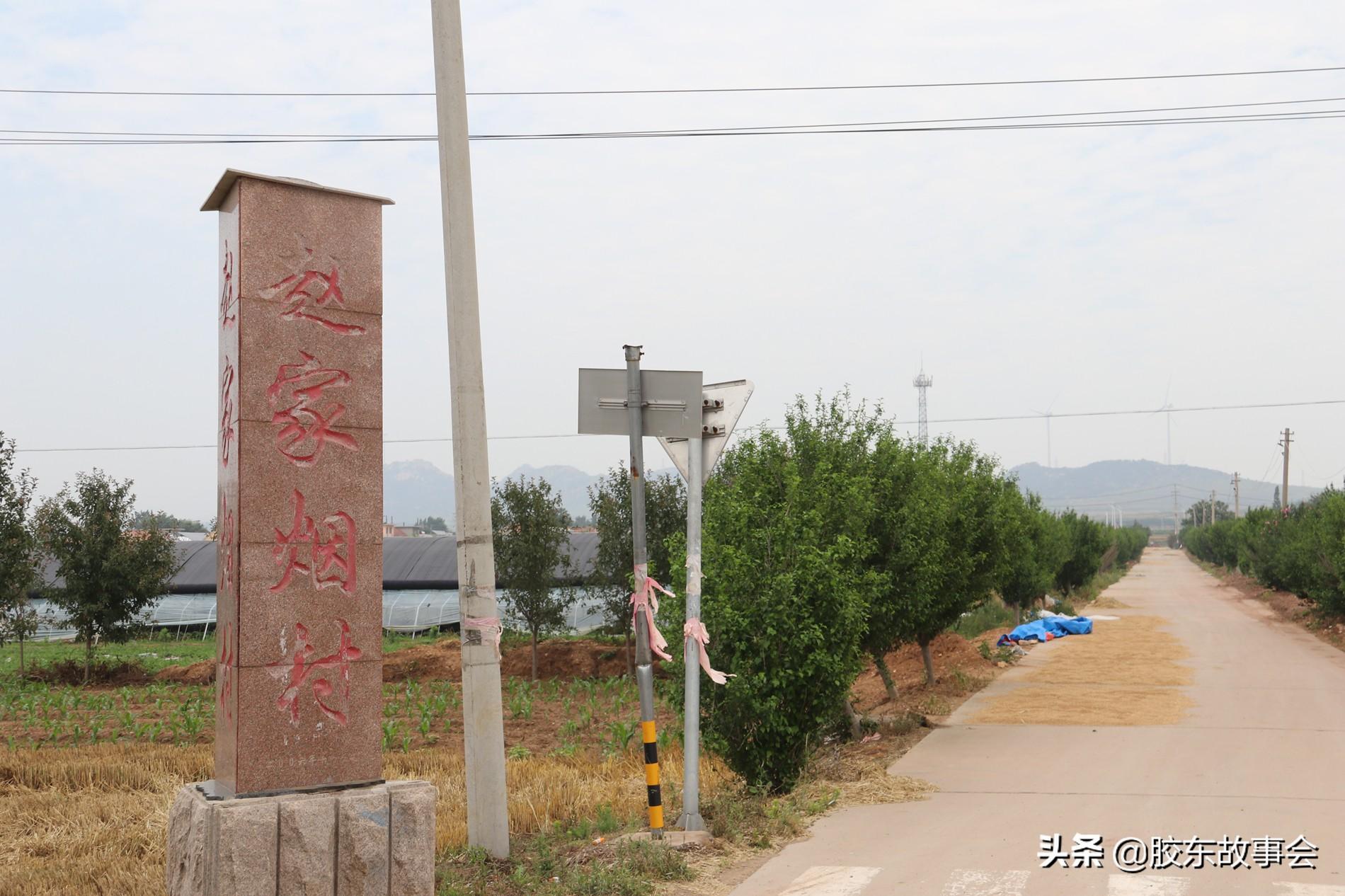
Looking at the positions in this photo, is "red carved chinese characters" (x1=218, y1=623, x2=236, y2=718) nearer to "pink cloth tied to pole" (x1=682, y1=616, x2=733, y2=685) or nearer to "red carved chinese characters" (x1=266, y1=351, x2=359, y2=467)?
"red carved chinese characters" (x1=266, y1=351, x2=359, y2=467)

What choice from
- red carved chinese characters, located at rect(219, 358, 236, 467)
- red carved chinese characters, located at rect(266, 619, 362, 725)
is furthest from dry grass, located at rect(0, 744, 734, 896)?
red carved chinese characters, located at rect(219, 358, 236, 467)

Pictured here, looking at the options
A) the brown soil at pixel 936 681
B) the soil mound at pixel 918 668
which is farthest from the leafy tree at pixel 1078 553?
the soil mound at pixel 918 668

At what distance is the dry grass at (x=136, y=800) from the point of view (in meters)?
7.22

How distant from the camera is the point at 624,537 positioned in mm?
26641

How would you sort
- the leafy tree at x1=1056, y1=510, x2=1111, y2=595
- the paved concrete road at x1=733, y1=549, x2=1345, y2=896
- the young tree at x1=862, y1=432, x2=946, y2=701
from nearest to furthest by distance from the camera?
the paved concrete road at x1=733, y1=549, x2=1345, y2=896 < the young tree at x1=862, y1=432, x2=946, y2=701 < the leafy tree at x1=1056, y1=510, x2=1111, y2=595

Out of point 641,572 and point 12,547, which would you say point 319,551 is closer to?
point 641,572

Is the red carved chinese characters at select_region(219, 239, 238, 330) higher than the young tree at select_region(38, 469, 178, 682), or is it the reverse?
the red carved chinese characters at select_region(219, 239, 238, 330)

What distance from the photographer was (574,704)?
2039cm

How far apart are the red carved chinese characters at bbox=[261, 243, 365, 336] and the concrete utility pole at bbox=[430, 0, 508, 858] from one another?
1.29 m

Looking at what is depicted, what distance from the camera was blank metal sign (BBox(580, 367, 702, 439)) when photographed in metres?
7.53

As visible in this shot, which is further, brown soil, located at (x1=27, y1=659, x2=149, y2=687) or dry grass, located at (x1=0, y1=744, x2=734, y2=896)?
brown soil, located at (x1=27, y1=659, x2=149, y2=687)

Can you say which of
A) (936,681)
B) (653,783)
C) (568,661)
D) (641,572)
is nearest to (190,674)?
(568,661)

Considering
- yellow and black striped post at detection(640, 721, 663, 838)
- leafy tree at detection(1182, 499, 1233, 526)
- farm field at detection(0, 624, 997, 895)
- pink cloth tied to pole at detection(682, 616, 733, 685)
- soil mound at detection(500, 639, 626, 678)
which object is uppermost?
pink cloth tied to pole at detection(682, 616, 733, 685)

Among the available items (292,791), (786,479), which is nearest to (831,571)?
(786,479)
